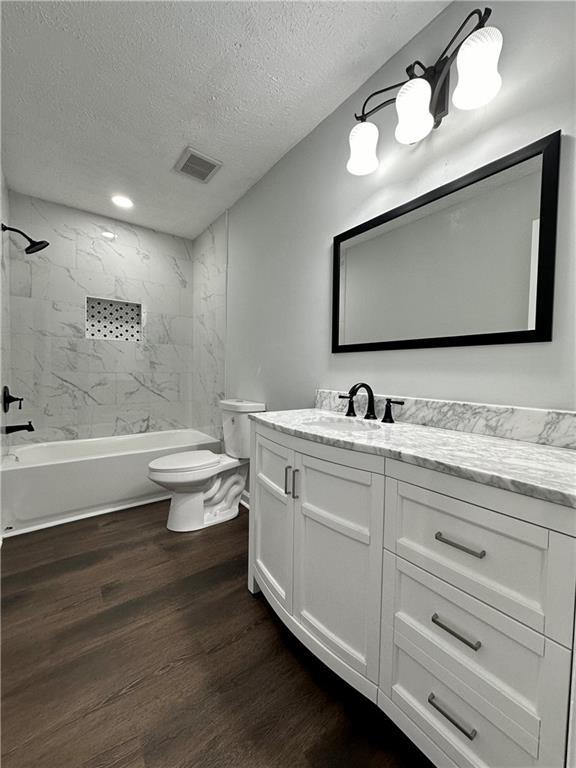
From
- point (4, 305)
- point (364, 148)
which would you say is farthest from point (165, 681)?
point (4, 305)

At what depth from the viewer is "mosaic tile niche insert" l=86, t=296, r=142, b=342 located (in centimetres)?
298

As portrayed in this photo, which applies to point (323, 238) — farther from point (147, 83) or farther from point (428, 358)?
point (147, 83)

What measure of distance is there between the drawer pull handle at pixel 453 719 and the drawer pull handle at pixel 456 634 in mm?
191

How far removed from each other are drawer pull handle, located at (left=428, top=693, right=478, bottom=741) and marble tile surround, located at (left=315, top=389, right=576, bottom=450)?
741 mm

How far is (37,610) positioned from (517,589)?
1.87 meters

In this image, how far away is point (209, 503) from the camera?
7.35 ft

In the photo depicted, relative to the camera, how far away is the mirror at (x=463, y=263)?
0.99 metres

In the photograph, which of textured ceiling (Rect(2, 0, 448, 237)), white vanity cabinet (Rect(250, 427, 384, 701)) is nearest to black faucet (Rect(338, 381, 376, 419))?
white vanity cabinet (Rect(250, 427, 384, 701))

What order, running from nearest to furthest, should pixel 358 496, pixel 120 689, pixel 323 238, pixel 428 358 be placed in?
pixel 358 496 < pixel 120 689 < pixel 428 358 < pixel 323 238

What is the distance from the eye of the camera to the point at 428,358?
1.31m

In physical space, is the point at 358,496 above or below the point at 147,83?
below

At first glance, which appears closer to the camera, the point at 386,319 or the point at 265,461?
the point at 265,461

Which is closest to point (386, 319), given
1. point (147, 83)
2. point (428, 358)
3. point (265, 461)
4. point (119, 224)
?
point (428, 358)

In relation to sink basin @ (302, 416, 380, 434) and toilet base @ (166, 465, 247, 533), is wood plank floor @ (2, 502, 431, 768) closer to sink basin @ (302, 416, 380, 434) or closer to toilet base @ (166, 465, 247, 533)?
toilet base @ (166, 465, 247, 533)
